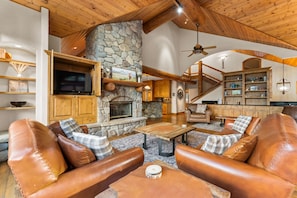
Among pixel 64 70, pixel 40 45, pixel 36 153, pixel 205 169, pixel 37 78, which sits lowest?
pixel 205 169

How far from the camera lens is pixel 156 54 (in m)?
7.37

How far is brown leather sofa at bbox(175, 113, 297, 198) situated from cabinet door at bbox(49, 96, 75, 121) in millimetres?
3292

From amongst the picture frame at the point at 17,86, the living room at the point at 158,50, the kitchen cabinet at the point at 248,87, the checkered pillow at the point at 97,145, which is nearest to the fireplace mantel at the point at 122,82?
the living room at the point at 158,50

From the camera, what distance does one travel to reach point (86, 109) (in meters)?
4.12

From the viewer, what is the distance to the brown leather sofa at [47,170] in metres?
1.04

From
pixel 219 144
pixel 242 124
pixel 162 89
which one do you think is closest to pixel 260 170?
pixel 219 144

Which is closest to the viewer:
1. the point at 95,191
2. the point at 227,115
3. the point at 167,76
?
the point at 95,191

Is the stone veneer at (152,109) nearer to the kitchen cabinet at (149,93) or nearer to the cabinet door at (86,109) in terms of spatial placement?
the kitchen cabinet at (149,93)

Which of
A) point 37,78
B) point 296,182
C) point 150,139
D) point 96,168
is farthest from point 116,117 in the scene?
point 296,182

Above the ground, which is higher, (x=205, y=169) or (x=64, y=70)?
(x=64, y=70)

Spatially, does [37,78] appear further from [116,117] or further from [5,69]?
[116,117]

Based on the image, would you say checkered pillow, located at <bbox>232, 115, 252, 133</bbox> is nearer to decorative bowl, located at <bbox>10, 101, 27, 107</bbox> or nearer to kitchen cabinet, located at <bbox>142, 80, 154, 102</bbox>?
decorative bowl, located at <bbox>10, 101, 27, 107</bbox>

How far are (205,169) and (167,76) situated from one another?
6932 mm

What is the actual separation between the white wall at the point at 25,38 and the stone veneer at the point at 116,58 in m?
1.37
